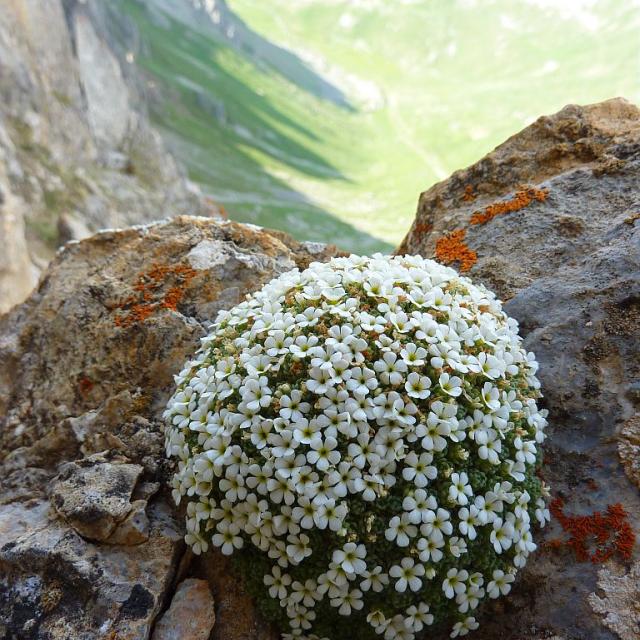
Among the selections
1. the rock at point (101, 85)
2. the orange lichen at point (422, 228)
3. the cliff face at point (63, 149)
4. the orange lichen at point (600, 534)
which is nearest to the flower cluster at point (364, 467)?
the orange lichen at point (600, 534)

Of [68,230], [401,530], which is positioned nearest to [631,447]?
[401,530]

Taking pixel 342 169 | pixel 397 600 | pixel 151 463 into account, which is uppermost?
pixel 342 169

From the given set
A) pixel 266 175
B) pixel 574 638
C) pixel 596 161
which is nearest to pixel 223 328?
pixel 574 638

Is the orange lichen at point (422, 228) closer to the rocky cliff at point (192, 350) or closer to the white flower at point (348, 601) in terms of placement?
the rocky cliff at point (192, 350)

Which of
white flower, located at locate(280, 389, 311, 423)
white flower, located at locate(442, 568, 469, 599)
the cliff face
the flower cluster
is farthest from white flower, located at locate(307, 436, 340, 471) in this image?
the cliff face

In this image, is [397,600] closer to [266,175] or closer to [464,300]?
[464,300]

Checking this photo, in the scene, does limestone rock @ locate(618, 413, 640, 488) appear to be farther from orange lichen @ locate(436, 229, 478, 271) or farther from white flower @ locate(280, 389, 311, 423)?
white flower @ locate(280, 389, 311, 423)
